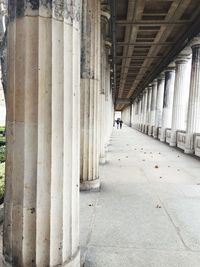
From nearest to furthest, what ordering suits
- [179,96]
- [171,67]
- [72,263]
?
[72,263], [179,96], [171,67]

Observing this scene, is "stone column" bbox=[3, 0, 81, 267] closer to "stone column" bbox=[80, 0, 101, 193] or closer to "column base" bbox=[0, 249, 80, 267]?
"column base" bbox=[0, 249, 80, 267]

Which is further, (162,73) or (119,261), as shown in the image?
(162,73)

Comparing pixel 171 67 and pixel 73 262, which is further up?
pixel 171 67

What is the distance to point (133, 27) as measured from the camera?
1472cm

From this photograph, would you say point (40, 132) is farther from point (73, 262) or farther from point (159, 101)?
point (159, 101)

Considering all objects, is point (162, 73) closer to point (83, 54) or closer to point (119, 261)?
point (83, 54)

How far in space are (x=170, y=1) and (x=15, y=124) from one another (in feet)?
37.0

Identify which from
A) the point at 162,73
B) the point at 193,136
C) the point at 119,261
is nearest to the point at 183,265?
the point at 119,261

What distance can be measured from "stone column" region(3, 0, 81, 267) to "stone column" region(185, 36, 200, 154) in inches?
515

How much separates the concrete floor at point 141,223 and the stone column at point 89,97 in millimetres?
502

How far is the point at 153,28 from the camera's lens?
49.2 feet

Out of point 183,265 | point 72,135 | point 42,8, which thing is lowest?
point 183,265

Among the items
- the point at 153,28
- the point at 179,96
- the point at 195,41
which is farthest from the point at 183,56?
the point at 153,28

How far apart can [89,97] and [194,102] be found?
9.70 m
